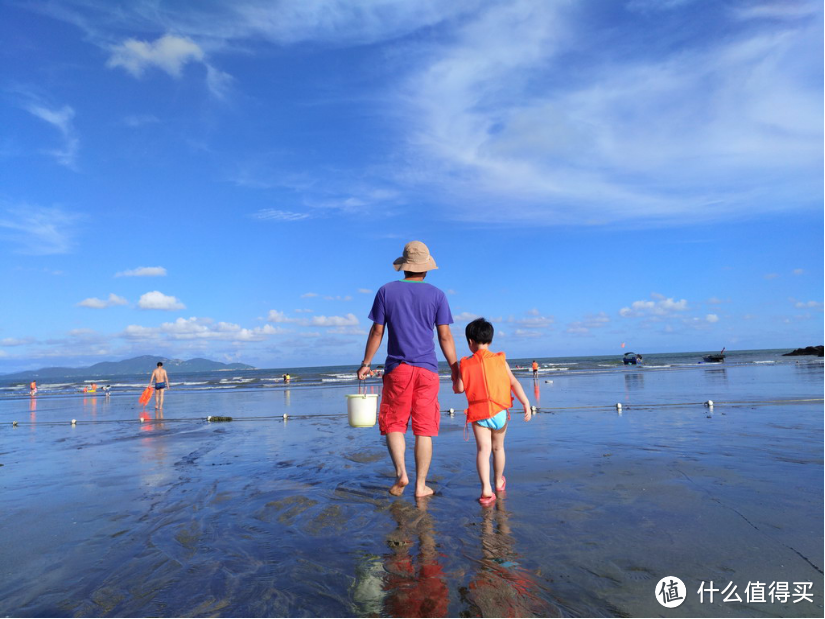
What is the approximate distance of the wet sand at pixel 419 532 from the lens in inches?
98.3

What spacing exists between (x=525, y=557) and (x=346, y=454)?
4393 millimetres

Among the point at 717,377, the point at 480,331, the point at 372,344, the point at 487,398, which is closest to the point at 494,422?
the point at 487,398

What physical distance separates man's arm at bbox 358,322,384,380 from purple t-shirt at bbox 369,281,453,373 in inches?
2.7

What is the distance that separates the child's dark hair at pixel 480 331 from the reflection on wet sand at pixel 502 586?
A: 1.79 m

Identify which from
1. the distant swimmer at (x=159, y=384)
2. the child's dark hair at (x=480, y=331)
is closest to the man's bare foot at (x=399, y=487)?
the child's dark hair at (x=480, y=331)

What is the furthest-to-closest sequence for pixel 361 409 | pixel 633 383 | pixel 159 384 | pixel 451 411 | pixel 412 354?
1. pixel 633 383
2. pixel 159 384
3. pixel 451 411
4. pixel 361 409
5. pixel 412 354

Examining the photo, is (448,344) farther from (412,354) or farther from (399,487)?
(399,487)

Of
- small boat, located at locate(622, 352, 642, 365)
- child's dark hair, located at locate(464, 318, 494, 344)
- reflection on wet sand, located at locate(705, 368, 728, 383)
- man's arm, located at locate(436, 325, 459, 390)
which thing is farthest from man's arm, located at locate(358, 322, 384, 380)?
small boat, located at locate(622, 352, 642, 365)

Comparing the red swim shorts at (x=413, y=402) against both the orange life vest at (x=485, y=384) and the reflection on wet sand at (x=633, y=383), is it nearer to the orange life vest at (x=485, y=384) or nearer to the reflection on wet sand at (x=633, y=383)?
the orange life vest at (x=485, y=384)

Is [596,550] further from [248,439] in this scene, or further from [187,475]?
[248,439]

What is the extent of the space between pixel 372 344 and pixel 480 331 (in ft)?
3.44

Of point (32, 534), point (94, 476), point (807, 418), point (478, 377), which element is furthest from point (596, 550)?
point (807, 418)

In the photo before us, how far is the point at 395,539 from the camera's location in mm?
3316

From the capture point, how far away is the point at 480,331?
4652 millimetres
